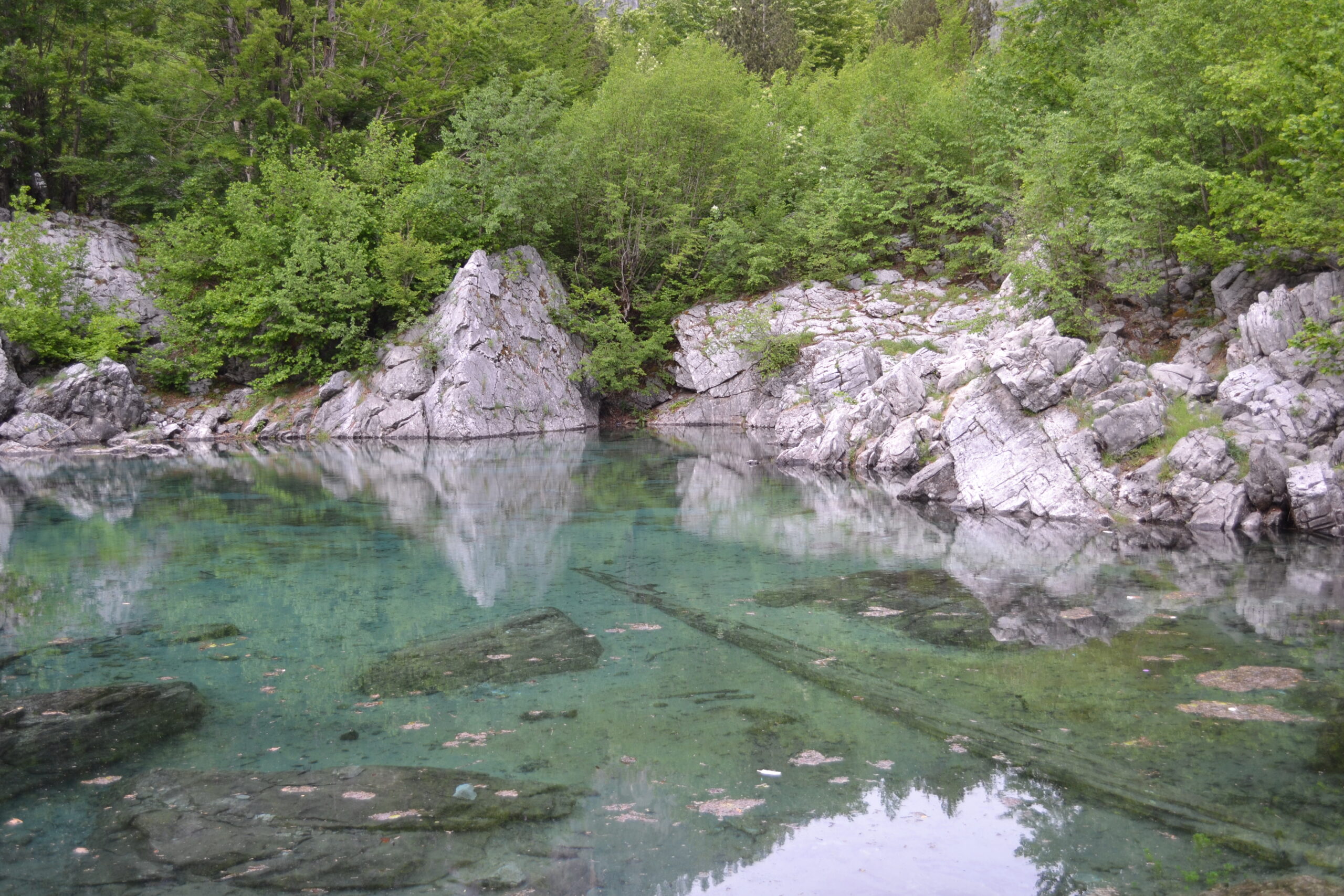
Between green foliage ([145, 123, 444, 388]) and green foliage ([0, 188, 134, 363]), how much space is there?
1.97m

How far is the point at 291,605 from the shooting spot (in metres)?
8.98

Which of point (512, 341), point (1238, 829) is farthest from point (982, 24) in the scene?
point (1238, 829)

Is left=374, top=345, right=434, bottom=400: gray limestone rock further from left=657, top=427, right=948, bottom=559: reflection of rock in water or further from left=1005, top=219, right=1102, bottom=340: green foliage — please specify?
left=1005, top=219, right=1102, bottom=340: green foliage

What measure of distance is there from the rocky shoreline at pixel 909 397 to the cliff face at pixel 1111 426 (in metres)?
0.04

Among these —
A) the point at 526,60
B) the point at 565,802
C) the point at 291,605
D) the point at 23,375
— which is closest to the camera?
the point at 565,802

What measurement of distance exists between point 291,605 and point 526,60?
35.2 meters

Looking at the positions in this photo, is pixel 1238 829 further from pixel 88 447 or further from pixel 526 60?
pixel 526 60

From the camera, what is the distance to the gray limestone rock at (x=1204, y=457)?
43.1ft

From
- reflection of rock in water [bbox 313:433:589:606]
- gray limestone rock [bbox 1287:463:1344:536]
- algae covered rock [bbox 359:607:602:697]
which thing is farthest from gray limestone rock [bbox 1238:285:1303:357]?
algae covered rock [bbox 359:607:602:697]

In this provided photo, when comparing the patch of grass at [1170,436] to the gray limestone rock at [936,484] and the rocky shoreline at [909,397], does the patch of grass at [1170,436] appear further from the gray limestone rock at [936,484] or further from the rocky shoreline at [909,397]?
the gray limestone rock at [936,484]

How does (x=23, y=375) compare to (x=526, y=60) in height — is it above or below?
below

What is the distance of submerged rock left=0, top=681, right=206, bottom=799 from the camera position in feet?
16.7

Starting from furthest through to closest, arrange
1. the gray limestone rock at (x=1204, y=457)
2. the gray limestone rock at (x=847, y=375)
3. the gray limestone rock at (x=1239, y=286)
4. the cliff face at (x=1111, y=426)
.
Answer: the gray limestone rock at (x=847, y=375)
the gray limestone rock at (x=1239, y=286)
the gray limestone rock at (x=1204, y=457)
the cliff face at (x=1111, y=426)

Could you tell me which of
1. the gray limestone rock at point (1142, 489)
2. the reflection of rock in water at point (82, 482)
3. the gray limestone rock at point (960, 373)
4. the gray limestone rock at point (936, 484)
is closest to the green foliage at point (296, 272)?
the reflection of rock in water at point (82, 482)
